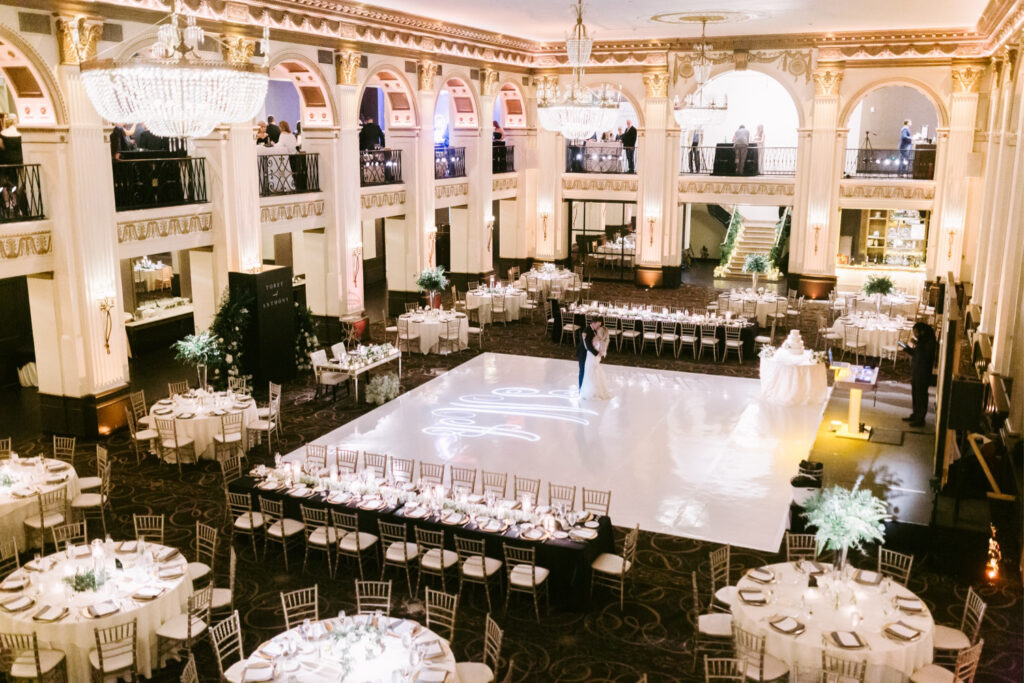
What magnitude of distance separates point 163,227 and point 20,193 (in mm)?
2454

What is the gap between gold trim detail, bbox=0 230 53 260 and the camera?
12352mm

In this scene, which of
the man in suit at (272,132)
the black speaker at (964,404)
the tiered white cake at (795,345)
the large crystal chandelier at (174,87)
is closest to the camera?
the large crystal chandelier at (174,87)

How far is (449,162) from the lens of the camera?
24.0m

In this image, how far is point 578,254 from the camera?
31547 mm

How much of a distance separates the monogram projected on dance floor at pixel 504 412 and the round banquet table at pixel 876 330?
21.3ft

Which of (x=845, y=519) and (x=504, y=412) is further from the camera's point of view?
(x=504, y=412)

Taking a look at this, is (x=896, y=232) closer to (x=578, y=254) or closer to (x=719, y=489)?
(x=578, y=254)

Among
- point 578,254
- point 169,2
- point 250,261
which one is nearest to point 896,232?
point 578,254

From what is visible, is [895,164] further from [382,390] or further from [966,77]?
[382,390]

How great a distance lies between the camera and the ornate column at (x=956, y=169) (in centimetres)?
2220

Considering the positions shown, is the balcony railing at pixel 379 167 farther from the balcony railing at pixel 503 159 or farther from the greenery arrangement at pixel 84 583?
the greenery arrangement at pixel 84 583

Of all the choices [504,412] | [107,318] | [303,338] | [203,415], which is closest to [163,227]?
[107,318]

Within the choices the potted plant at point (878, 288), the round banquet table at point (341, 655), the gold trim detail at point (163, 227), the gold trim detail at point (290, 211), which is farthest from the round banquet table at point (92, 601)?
the potted plant at point (878, 288)

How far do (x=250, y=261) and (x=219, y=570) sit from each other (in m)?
7.70
